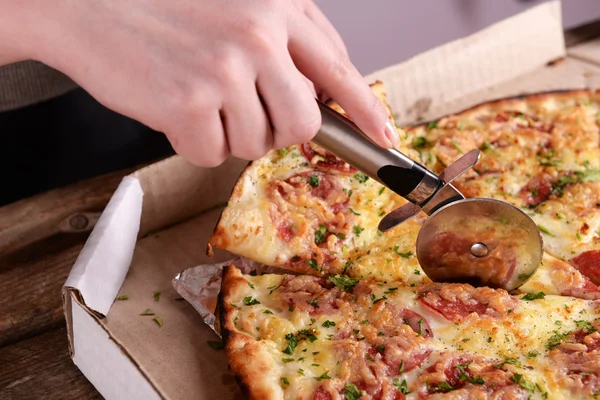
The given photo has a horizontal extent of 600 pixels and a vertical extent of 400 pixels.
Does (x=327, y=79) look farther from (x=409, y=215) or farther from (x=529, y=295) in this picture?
(x=529, y=295)

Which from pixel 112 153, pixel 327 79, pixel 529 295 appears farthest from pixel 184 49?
pixel 112 153

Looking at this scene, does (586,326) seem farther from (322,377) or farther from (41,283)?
(41,283)

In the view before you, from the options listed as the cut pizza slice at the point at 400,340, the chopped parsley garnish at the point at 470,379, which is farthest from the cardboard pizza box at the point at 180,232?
the chopped parsley garnish at the point at 470,379

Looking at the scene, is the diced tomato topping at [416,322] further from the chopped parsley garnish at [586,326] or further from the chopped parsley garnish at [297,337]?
the chopped parsley garnish at [586,326]

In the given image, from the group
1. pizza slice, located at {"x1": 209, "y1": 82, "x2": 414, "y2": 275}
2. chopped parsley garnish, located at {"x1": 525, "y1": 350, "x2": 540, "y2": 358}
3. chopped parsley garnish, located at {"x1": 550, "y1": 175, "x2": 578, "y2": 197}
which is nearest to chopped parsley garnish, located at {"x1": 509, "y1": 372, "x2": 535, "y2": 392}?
chopped parsley garnish, located at {"x1": 525, "y1": 350, "x2": 540, "y2": 358}

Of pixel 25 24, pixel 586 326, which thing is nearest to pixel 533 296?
pixel 586 326

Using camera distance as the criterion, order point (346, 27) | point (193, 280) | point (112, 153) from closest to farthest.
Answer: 1. point (193, 280)
2. point (112, 153)
3. point (346, 27)
